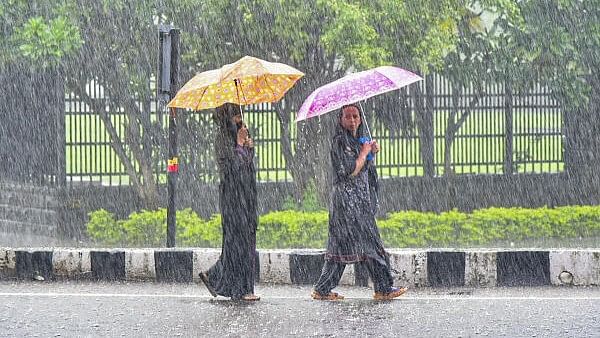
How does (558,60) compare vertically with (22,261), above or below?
above

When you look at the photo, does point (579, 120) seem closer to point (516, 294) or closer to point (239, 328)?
point (516, 294)

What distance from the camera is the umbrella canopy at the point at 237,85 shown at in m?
10.9

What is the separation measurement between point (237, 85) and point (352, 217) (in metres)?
1.49

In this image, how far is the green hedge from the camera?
1594 centimetres

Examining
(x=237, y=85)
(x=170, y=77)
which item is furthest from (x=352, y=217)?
(x=170, y=77)

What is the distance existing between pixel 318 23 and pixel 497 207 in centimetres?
388

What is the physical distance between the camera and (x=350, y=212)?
35.8 ft

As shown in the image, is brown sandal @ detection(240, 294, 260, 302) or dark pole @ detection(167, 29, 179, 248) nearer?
brown sandal @ detection(240, 294, 260, 302)

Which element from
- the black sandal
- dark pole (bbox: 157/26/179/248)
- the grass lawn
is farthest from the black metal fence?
the black sandal

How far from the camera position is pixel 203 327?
9.59 m

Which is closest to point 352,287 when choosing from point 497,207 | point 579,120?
point 497,207

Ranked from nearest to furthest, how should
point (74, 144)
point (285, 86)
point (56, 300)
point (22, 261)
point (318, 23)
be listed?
point (56, 300)
point (285, 86)
point (22, 261)
point (318, 23)
point (74, 144)

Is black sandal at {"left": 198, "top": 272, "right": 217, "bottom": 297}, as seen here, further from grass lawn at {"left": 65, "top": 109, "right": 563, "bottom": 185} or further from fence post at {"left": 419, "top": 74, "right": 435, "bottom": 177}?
fence post at {"left": 419, "top": 74, "right": 435, "bottom": 177}

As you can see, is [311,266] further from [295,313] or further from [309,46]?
[309,46]
